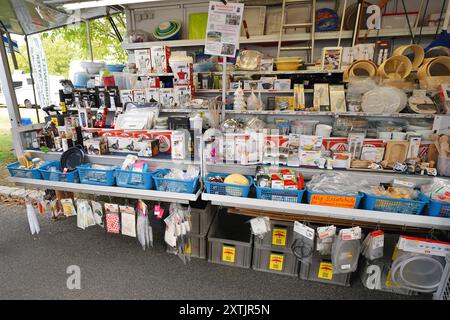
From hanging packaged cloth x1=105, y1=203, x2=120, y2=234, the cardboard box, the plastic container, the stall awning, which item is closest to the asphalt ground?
hanging packaged cloth x1=105, y1=203, x2=120, y2=234

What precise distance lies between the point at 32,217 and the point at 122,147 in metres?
1.06

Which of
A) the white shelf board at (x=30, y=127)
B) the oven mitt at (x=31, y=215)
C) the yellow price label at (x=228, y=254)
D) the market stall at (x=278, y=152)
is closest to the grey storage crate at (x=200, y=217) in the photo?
the market stall at (x=278, y=152)

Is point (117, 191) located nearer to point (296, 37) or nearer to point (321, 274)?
point (321, 274)

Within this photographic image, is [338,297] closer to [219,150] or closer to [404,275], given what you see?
[404,275]

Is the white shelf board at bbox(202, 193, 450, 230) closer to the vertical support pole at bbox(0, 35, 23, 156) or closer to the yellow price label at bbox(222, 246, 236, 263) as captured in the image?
the yellow price label at bbox(222, 246, 236, 263)

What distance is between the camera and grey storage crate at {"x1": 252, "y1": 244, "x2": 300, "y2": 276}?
1.97 metres

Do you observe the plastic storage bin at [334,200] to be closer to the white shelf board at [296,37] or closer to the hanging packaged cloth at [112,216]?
the hanging packaged cloth at [112,216]

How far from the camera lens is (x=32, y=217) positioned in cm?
216

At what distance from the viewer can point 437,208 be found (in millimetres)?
1399

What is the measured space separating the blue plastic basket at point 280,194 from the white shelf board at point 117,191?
47 cm

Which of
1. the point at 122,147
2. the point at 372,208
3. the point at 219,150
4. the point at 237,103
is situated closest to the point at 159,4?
the point at 237,103

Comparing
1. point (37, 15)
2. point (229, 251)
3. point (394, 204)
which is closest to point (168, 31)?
point (37, 15)

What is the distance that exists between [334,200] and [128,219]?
5.04 ft

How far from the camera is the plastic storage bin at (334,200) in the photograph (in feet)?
4.91
